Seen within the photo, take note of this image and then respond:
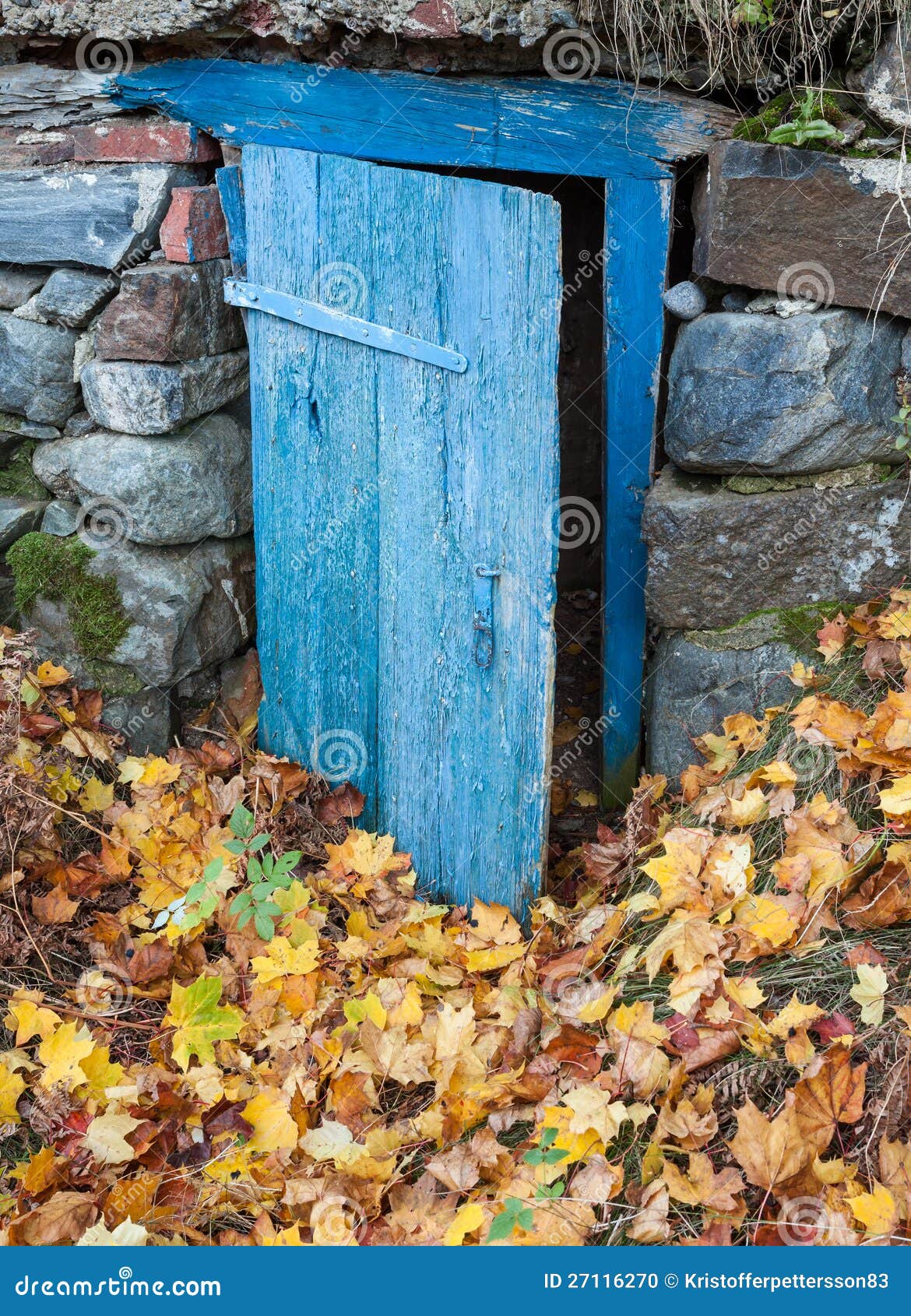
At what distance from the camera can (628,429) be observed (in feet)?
9.17

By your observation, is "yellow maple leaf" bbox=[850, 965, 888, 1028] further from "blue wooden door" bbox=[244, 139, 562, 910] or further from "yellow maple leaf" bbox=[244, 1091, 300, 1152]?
"yellow maple leaf" bbox=[244, 1091, 300, 1152]

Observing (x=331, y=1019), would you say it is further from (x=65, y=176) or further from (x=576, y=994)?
(x=65, y=176)

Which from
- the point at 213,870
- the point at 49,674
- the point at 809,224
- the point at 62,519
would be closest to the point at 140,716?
the point at 49,674

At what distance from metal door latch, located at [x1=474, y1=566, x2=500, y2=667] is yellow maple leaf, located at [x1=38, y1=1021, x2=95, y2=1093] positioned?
3.82ft

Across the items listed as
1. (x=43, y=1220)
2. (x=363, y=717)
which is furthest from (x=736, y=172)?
(x=43, y=1220)

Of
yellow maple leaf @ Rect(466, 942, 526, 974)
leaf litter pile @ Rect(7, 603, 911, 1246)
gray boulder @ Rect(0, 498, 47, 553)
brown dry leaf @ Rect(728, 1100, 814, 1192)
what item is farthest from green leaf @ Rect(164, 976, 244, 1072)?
gray boulder @ Rect(0, 498, 47, 553)

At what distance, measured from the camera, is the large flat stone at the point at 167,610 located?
9.59 feet

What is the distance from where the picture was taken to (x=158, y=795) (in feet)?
9.63

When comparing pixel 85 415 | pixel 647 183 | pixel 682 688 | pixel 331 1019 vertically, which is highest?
pixel 647 183

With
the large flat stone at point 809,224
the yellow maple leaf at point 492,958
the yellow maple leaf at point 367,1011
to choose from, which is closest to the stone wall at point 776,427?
the large flat stone at point 809,224

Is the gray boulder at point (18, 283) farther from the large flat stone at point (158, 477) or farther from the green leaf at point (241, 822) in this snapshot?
the green leaf at point (241, 822)

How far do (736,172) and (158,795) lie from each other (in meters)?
2.05

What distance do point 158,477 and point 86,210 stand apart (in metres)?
0.67

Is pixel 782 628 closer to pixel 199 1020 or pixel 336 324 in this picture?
pixel 336 324
